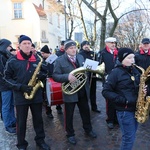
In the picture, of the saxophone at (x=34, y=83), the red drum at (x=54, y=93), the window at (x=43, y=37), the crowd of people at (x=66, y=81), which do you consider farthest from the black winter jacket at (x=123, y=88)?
the window at (x=43, y=37)

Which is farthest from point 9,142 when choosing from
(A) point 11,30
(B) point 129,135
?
(A) point 11,30

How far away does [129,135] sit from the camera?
147 inches

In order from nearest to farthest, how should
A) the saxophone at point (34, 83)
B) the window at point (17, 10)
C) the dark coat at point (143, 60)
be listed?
the saxophone at point (34, 83) < the dark coat at point (143, 60) < the window at point (17, 10)

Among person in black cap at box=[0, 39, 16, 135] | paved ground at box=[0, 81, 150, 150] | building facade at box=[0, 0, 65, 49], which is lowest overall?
paved ground at box=[0, 81, 150, 150]

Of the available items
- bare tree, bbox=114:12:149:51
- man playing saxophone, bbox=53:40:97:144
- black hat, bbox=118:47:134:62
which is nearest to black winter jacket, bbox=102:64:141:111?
black hat, bbox=118:47:134:62

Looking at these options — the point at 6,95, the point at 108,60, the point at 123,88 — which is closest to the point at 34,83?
the point at 6,95

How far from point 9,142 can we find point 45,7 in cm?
2902

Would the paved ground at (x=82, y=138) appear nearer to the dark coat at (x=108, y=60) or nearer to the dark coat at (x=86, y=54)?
the dark coat at (x=108, y=60)

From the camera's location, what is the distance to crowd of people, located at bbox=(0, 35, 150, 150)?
3760 millimetres

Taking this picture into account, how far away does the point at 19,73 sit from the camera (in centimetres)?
449

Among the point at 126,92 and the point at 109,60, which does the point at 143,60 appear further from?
the point at 126,92

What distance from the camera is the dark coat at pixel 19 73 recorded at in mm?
4453

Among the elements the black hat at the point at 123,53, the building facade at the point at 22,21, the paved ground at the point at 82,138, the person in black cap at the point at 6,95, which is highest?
the building facade at the point at 22,21

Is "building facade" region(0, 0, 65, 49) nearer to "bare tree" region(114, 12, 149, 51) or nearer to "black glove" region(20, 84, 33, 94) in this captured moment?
"bare tree" region(114, 12, 149, 51)
